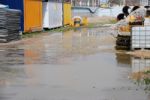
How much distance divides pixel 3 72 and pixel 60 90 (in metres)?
3.56

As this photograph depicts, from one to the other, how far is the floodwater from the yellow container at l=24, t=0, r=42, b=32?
1103 centimetres

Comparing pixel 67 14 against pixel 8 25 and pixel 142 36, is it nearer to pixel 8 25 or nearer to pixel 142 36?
pixel 8 25

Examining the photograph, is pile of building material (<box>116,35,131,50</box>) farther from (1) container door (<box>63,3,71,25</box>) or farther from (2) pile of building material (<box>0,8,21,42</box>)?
(1) container door (<box>63,3,71,25</box>)

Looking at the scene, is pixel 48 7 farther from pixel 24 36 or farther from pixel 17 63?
pixel 17 63

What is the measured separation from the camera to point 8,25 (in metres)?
27.0

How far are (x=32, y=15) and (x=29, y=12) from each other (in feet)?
2.54

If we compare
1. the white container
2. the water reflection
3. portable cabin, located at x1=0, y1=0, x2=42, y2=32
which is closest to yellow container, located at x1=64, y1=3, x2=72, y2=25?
portable cabin, located at x1=0, y1=0, x2=42, y2=32

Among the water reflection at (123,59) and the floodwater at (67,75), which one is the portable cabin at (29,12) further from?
the water reflection at (123,59)

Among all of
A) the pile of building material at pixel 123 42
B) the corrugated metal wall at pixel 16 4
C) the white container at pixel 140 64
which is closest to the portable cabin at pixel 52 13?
the corrugated metal wall at pixel 16 4

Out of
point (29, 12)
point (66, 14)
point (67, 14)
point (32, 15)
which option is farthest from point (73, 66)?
point (67, 14)

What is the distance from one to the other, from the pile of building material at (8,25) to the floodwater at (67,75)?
4760 millimetres

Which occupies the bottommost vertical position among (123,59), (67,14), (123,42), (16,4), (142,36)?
(123,59)

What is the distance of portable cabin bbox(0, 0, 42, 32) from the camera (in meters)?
31.9

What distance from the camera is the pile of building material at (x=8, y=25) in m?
26.5
